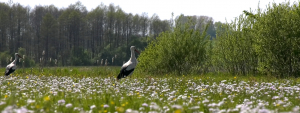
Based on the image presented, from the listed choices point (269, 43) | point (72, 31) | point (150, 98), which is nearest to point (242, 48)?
point (269, 43)

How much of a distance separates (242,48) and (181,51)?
354 cm

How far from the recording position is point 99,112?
5.64 m

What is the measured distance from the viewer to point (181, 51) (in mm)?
21375

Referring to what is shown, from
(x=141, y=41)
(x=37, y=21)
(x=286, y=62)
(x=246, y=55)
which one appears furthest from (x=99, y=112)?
(x=37, y=21)

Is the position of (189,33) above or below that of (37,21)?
below

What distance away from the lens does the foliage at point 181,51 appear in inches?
844

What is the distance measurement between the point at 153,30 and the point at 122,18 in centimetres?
983

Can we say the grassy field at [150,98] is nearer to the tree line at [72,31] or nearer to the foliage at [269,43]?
the foliage at [269,43]

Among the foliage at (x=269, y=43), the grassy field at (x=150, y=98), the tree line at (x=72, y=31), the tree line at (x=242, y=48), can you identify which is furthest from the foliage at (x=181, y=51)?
the tree line at (x=72, y=31)

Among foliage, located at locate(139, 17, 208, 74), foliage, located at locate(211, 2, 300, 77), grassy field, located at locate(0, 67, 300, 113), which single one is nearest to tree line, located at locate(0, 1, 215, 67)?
foliage, located at locate(139, 17, 208, 74)

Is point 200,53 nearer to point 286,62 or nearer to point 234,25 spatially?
point 234,25

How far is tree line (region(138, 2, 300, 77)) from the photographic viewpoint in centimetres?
1767

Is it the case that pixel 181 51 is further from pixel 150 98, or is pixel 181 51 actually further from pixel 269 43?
pixel 150 98

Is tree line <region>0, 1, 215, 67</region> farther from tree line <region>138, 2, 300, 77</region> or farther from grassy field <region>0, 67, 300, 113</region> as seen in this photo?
grassy field <region>0, 67, 300, 113</region>
